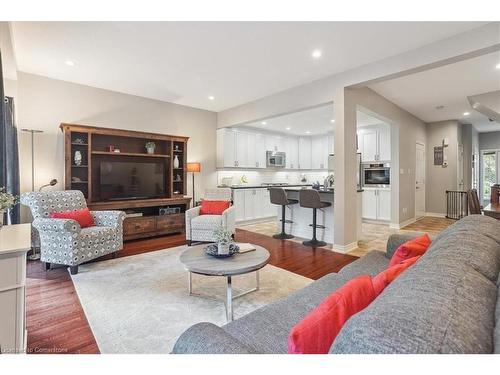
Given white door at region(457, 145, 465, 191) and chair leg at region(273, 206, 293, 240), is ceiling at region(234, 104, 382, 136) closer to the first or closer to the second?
chair leg at region(273, 206, 293, 240)

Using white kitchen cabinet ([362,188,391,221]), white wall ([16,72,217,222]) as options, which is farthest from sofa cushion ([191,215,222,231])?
white kitchen cabinet ([362,188,391,221])

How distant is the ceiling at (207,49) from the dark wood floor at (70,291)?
8.78ft

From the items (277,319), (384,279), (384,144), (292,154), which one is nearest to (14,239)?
(277,319)

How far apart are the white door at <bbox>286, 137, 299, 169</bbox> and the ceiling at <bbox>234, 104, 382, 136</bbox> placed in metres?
Result: 0.33

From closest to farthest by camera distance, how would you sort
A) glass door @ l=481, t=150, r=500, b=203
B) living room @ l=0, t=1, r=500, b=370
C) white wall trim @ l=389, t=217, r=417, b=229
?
1. living room @ l=0, t=1, r=500, b=370
2. white wall trim @ l=389, t=217, r=417, b=229
3. glass door @ l=481, t=150, r=500, b=203

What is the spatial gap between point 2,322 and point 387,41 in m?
4.08

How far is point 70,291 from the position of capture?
269 centimetres

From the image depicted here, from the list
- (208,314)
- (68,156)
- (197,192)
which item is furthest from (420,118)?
(68,156)

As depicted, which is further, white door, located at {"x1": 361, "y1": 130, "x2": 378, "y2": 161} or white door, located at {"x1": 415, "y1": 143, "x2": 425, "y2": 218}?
white door, located at {"x1": 415, "y1": 143, "x2": 425, "y2": 218}

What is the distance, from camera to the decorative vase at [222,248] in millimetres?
2413

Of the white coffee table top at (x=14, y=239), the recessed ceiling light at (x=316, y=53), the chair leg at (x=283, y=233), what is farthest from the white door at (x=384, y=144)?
the white coffee table top at (x=14, y=239)

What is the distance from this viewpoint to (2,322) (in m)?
1.43

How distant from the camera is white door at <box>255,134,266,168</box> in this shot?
23.7 ft

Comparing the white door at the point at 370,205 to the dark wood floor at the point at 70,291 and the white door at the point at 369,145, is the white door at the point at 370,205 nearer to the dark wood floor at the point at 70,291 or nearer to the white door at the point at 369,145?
the white door at the point at 369,145
